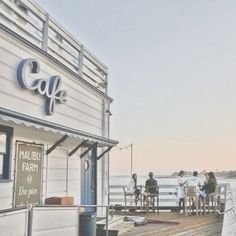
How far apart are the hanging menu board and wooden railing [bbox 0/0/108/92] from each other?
2.03 metres

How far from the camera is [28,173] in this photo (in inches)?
356

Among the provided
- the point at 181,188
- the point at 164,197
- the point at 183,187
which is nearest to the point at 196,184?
the point at 183,187

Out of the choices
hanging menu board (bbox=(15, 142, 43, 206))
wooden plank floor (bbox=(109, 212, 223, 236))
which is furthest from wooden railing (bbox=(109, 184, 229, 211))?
hanging menu board (bbox=(15, 142, 43, 206))

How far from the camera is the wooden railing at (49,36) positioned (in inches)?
340

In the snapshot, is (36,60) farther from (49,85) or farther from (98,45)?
(98,45)

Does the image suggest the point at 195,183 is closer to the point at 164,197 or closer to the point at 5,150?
the point at 164,197

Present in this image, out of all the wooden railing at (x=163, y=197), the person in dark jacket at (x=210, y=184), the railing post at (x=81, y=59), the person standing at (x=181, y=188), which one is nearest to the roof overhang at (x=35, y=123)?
the railing post at (x=81, y=59)

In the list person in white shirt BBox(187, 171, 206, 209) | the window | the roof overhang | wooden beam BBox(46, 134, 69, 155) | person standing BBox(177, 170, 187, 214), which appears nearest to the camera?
the roof overhang

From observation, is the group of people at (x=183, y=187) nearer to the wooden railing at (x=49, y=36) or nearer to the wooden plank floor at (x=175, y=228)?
the wooden plank floor at (x=175, y=228)

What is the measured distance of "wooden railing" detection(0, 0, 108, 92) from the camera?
8.65 metres

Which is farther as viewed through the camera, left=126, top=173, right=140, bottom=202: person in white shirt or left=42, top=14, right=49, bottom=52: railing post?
left=126, top=173, right=140, bottom=202: person in white shirt

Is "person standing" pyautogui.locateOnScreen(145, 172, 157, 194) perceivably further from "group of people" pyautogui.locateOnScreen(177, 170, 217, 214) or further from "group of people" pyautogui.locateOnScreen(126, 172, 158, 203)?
"group of people" pyautogui.locateOnScreen(177, 170, 217, 214)

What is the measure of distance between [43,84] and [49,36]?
1320 millimetres

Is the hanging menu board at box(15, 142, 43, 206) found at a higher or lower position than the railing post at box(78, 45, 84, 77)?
lower
